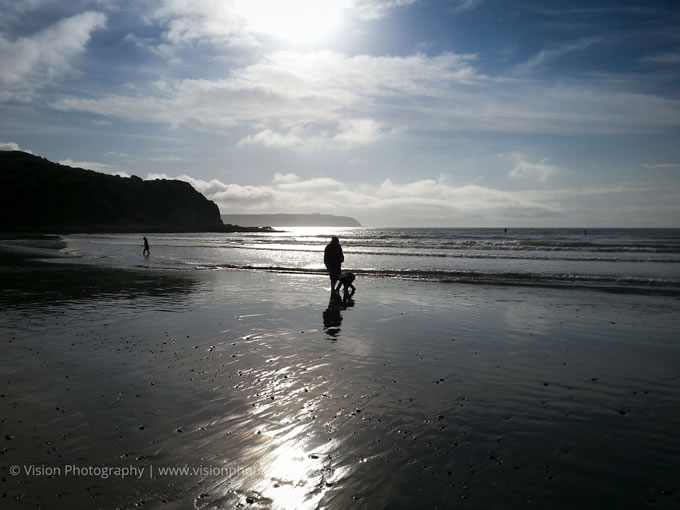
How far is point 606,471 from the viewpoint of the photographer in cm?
452

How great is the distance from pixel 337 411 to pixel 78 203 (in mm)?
146105

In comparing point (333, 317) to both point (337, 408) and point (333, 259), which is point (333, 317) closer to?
point (333, 259)

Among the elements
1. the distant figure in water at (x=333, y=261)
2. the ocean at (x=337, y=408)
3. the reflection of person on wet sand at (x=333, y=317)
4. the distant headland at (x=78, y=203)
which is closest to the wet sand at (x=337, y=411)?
the ocean at (x=337, y=408)

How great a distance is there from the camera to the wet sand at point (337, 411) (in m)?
4.20

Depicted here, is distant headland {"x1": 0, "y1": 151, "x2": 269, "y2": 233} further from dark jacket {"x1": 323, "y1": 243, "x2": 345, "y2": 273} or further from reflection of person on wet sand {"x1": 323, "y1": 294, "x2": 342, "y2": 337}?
reflection of person on wet sand {"x1": 323, "y1": 294, "x2": 342, "y2": 337}

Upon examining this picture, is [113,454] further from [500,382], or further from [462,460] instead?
[500,382]

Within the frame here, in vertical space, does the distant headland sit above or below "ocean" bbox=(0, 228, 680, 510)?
above

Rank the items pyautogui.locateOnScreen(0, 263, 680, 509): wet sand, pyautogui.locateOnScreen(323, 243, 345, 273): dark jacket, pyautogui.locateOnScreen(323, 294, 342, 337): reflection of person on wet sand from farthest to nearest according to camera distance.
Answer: pyautogui.locateOnScreen(323, 243, 345, 273): dark jacket < pyautogui.locateOnScreen(323, 294, 342, 337): reflection of person on wet sand < pyautogui.locateOnScreen(0, 263, 680, 509): wet sand

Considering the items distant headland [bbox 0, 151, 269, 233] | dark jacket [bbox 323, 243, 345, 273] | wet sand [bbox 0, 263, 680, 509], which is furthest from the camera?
distant headland [bbox 0, 151, 269, 233]

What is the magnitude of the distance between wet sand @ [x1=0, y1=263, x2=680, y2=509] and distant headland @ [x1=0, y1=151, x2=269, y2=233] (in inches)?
4454

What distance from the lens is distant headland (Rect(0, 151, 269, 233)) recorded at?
119363mm

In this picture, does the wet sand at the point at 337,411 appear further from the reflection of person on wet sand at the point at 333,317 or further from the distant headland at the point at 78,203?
the distant headland at the point at 78,203

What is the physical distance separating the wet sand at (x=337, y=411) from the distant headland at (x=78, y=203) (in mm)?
113144

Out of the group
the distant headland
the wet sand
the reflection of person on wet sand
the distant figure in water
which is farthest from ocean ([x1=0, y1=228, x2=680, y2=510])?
the distant headland
